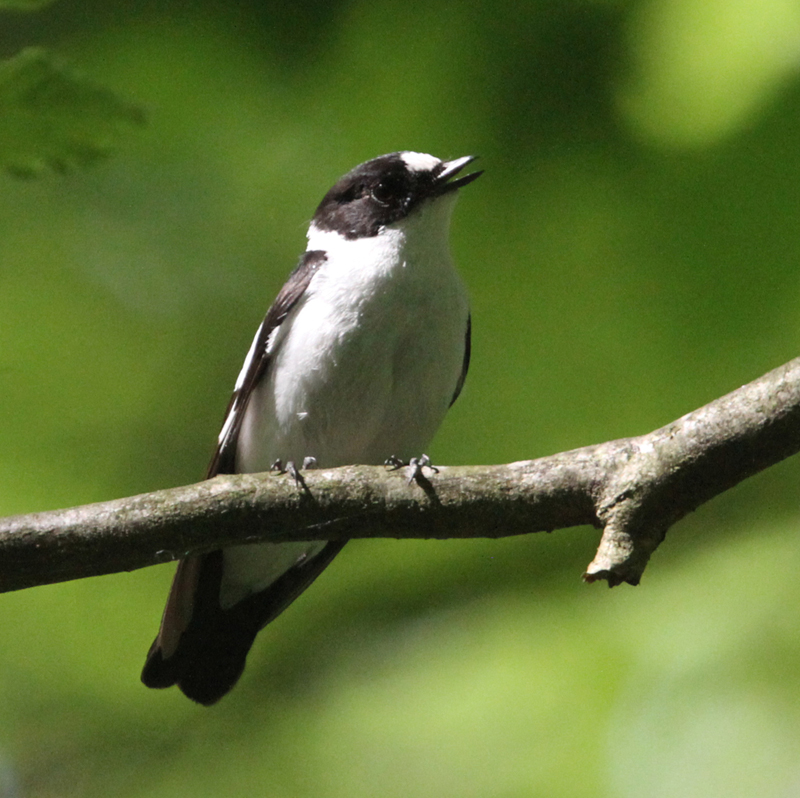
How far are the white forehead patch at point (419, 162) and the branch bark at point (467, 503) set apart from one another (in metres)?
1.52

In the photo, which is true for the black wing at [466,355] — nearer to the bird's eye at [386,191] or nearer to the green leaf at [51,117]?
the bird's eye at [386,191]

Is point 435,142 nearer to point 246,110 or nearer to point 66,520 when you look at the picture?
point 246,110

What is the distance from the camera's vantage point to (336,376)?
2.82m

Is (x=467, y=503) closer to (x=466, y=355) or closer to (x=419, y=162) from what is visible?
(x=466, y=355)

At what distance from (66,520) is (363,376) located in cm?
114

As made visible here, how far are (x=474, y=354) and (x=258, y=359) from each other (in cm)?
108

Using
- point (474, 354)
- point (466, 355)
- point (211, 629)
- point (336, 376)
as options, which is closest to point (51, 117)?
point (336, 376)

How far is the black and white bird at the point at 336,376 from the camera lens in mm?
2854

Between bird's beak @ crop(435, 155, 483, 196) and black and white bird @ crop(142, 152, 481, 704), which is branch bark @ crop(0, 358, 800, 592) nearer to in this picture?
black and white bird @ crop(142, 152, 481, 704)

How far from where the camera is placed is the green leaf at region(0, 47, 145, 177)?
1156 millimetres

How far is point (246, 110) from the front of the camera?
13.7 feet

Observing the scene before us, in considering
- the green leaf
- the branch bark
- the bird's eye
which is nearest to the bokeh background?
the bird's eye

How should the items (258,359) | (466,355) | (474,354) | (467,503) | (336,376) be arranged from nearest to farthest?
(467,503)
(336,376)
(258,359)
(466,355)
(474,354)

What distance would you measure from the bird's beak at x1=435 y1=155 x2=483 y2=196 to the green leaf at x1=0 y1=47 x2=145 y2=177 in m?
1.97
